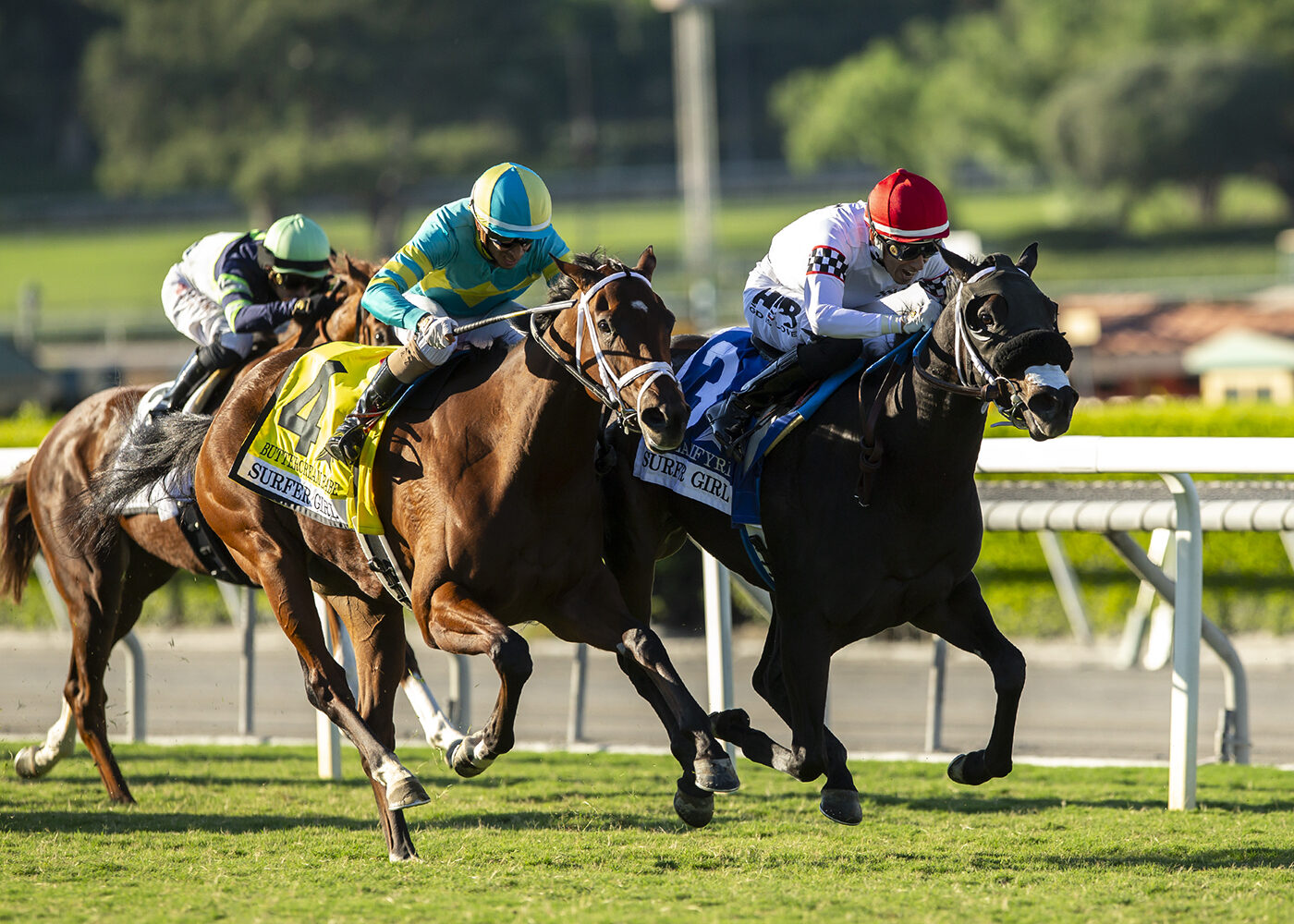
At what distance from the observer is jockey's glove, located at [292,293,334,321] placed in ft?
20.8

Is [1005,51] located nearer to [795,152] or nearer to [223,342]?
[795,152]

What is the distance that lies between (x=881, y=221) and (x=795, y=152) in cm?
5679

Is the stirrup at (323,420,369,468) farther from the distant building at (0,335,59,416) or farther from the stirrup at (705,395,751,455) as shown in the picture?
the distant building at (0,335,59,416)

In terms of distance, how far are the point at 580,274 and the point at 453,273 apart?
2.87ft

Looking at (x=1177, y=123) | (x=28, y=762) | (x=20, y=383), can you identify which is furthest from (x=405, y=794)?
(x=1177, y=123)

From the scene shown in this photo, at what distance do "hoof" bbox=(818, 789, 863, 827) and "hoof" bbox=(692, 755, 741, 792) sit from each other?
39 cm

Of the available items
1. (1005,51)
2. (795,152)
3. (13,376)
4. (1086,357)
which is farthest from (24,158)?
(1086,357)

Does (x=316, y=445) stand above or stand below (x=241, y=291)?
below

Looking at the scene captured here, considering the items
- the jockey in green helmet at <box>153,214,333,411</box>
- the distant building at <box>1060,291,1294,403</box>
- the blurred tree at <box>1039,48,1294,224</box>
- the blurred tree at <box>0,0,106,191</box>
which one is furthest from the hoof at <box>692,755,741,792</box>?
the blurred tree at <box>0,0,106,191</box>

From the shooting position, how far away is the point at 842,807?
4.60 metres

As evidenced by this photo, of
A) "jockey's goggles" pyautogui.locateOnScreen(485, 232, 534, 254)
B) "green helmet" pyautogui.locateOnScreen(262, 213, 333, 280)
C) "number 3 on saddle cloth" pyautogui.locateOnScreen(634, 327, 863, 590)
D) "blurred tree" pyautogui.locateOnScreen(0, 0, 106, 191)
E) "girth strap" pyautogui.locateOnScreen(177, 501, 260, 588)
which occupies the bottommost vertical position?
"girth strap" pyautogui.locateOnScreen(177, 501, 260, 588)

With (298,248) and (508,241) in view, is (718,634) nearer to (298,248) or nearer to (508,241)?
(508,241)

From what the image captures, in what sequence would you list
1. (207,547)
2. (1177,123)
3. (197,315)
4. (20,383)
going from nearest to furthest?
(207,547), (197,315), (20,383), (1177,123)

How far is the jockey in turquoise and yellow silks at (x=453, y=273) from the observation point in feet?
16.0
